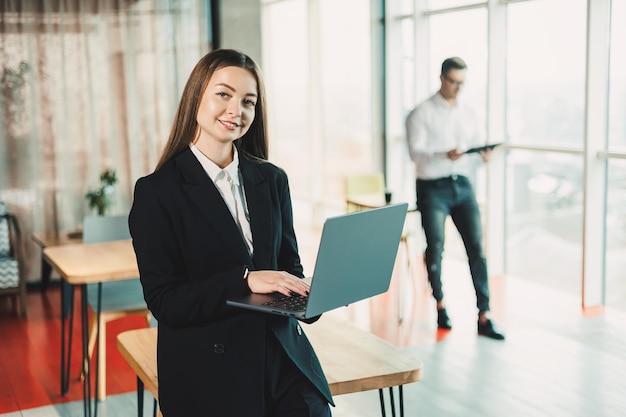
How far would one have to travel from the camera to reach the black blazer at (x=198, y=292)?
190 cm

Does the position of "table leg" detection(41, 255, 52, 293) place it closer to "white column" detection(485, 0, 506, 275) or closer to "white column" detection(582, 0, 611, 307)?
"white column" detection(485, 0, 506, 275)

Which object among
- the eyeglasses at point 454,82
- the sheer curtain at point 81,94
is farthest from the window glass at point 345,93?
the eyeglasses at point 454,82

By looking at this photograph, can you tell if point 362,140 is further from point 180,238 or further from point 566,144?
point 180,238

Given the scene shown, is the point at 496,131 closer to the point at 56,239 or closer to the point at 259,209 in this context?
the point at 56,239

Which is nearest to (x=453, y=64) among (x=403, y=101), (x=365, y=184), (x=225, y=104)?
(x=365, y=184)

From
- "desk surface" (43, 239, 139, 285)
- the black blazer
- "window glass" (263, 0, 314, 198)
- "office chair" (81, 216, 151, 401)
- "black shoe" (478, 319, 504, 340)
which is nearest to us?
the black blazer

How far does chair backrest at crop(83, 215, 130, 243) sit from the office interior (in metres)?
1.95

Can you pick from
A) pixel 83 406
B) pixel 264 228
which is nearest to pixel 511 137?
pixel 83 406

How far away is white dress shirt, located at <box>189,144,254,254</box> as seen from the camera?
2.02 m

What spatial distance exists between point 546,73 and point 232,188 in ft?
15.6

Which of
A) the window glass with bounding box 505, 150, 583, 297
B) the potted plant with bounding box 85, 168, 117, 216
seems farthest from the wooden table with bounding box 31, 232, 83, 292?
the window glass with bounding box 505, 150, 583, 297

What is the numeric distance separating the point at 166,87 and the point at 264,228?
214 inches

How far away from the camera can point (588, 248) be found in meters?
5.74

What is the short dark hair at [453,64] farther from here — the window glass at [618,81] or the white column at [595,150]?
the window glass at [618,81]
